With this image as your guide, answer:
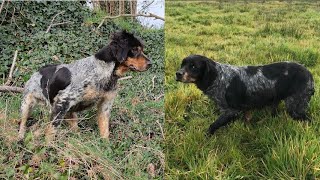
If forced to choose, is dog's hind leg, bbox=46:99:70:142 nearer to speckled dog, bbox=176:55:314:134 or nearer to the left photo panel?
the left photo panel

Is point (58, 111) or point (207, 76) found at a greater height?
point (207, 76)

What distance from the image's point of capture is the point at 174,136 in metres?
2.37

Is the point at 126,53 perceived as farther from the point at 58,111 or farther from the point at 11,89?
the point at 11,89

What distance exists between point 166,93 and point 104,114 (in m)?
0.38

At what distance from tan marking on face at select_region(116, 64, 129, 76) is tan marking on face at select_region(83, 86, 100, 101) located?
0.48ft

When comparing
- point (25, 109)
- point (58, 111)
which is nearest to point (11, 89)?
point (25, 109)

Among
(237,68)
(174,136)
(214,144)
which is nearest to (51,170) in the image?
(174,136)

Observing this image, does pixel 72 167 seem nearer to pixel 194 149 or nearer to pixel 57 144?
pixel 57 144

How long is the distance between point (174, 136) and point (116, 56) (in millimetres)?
504

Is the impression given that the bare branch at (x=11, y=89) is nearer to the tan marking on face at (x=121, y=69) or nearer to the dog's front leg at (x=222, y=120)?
the tan marking on face at (x=121, y=69)

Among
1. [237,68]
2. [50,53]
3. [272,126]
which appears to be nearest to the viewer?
[272,126]

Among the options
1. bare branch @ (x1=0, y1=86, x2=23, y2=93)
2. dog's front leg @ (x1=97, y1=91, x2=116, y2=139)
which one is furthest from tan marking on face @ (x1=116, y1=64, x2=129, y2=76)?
bare branch @ (x1=0, y1=86, x2=23, y2=93)

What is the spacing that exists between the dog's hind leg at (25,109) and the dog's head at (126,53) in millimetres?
454

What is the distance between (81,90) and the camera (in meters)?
2.45
